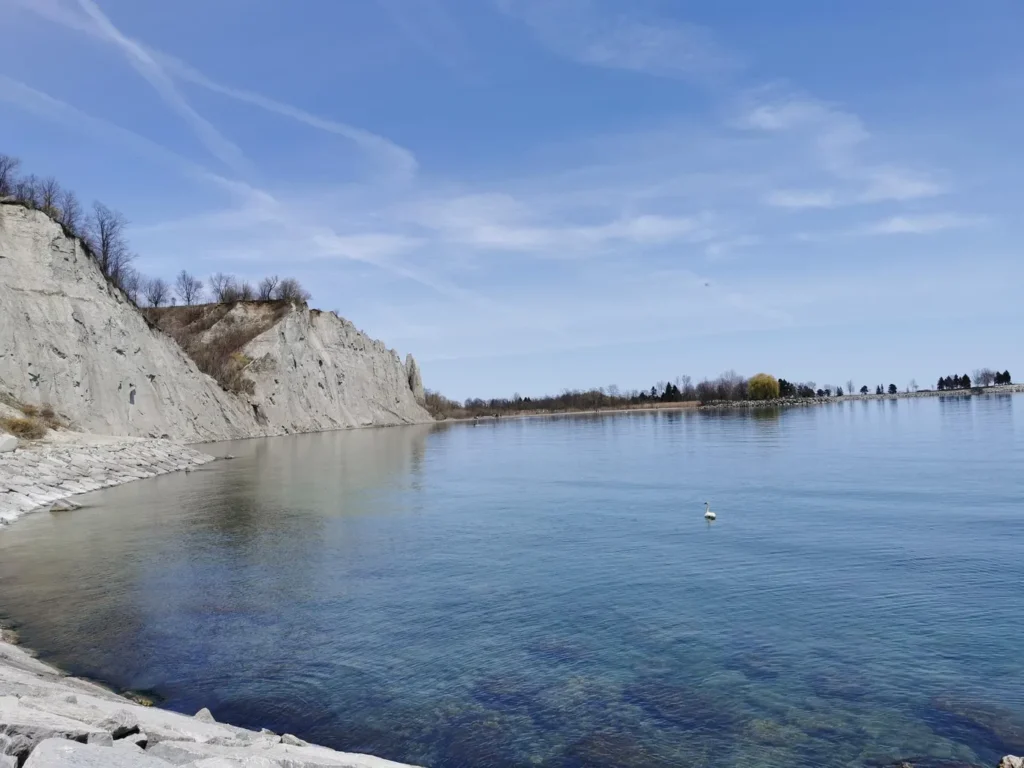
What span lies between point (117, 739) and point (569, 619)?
26.5ft

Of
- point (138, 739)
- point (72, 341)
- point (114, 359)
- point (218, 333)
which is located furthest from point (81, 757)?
point (218, 333)

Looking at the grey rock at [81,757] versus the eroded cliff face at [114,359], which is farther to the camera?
the eroded cliff face at [114,359]

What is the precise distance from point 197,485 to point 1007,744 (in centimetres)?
3249

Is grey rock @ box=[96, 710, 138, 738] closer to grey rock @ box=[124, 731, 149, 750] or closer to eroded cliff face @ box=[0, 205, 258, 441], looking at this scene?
grey rock @ box=[124, 731, 149, 750]

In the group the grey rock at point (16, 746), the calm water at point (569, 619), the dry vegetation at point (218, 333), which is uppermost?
the dry vegetation at point (218, 333)

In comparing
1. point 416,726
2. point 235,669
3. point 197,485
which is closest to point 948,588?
point 416,726

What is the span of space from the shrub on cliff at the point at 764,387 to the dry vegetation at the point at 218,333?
124404mm

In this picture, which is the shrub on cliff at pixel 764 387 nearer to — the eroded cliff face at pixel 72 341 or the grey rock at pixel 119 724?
the eroded cliff face at pixel 72 341

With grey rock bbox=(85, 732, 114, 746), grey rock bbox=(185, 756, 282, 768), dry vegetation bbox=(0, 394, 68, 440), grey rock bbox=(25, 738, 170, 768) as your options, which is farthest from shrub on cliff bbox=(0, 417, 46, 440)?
grey rock bbox=(185, 756, 282, 768)

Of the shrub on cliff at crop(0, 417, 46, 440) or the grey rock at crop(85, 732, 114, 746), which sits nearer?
the grey rock at crop(85, 732, 114, 746)

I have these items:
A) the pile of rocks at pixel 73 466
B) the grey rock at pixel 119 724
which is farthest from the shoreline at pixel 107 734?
the pile of rocks at pixel 73 466

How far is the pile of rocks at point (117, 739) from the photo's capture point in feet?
16.9

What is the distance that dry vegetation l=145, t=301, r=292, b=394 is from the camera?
85.9 meters

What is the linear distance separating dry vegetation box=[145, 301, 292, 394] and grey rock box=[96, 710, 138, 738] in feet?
267
